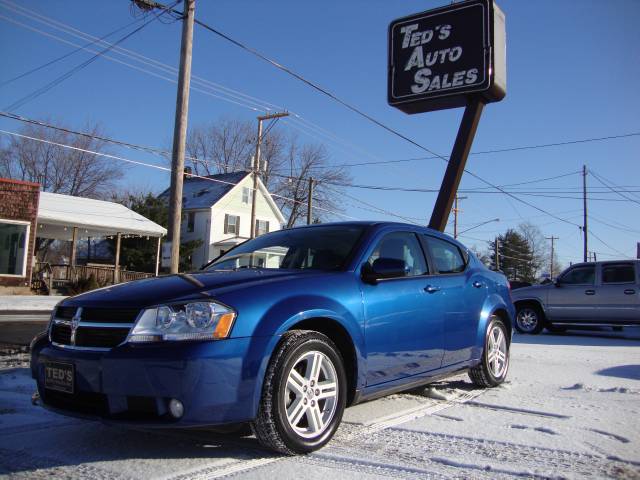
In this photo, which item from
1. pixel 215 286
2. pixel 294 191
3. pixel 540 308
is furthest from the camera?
pixel 294 191

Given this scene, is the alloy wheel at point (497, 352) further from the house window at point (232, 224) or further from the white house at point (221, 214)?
the house window at point (232, 224)

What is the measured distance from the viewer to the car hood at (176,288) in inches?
128

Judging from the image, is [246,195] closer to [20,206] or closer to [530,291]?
[20,206]

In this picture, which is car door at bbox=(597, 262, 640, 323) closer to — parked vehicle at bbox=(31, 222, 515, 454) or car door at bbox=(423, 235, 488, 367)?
car door at bbox=(423, 235, 488, 367)

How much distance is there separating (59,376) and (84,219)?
2528 centimetres

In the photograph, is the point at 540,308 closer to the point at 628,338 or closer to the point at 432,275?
the point at 628,338

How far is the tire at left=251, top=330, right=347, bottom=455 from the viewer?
10.6ft

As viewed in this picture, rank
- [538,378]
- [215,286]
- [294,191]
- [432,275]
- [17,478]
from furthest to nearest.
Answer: [294,191], [538,378], [432,275], [215,286], [17,478]

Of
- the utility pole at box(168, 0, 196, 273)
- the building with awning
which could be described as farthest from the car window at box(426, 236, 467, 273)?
the building with awning

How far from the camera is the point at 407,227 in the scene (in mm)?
4953

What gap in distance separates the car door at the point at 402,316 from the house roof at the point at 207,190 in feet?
121

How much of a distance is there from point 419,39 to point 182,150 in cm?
635

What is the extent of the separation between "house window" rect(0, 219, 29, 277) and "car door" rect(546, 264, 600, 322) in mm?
20562

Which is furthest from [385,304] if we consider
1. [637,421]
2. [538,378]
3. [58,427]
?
[538,378]
